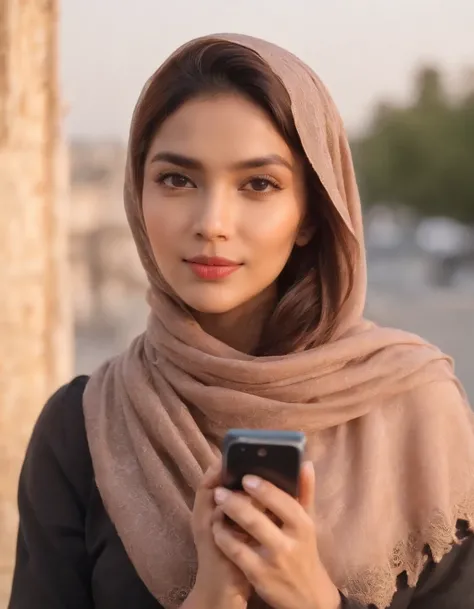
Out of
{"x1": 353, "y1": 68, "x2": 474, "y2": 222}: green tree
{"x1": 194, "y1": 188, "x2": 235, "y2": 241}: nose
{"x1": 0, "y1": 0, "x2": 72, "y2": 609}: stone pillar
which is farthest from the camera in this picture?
{"x1": 353, "y1": 68, "x2": 474, "y2": 222}: green tree

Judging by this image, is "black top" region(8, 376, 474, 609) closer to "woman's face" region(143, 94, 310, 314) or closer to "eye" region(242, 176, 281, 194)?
"woman's face" region(143, 94, 310, 314)

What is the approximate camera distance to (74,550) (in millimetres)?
976

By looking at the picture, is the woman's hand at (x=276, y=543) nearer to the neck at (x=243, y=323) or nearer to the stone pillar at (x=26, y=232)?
the neck at (x=243, y=323)

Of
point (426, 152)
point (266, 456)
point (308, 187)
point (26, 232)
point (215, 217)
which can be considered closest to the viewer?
point (266, 456)

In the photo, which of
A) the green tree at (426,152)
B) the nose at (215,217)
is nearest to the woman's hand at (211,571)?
the nose at (215,217)

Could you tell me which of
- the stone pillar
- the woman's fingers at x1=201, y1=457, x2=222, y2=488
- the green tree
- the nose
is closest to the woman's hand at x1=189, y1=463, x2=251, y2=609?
the woman's fingers at x1=201, y1=457, x2=222, y2=488

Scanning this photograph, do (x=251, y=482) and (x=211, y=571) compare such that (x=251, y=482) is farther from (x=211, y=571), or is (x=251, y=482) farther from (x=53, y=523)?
(x=53, y=523)

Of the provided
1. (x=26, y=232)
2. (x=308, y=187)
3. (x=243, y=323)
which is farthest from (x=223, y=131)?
(x=26, y=232)

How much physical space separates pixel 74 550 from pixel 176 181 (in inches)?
18.6

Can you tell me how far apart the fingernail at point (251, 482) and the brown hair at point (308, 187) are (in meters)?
0.28

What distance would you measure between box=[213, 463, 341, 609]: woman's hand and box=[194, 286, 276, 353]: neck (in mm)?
291

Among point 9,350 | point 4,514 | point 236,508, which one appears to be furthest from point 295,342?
point 4,514

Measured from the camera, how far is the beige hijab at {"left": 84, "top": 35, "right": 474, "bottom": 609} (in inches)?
36.1

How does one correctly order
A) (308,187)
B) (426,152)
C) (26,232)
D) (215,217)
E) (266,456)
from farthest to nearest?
(426,152) → (26,232) → (308,187) → (215,217) → (266,456)
